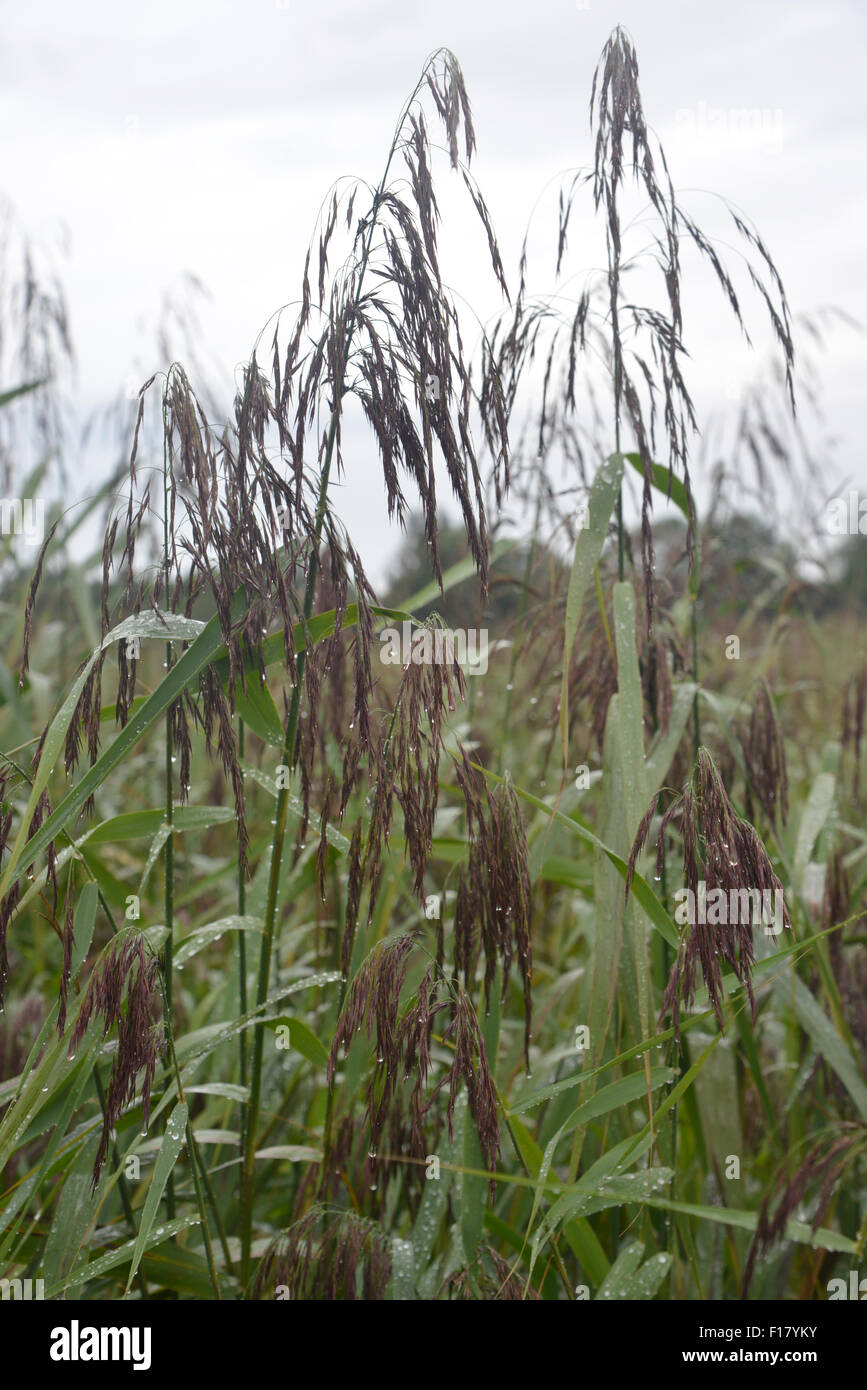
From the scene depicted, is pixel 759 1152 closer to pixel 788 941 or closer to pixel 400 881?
pixel 788 941

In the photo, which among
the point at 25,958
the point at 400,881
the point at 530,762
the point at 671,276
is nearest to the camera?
the point at 671,276

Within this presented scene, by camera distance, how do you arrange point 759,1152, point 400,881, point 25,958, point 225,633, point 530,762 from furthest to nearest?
1. point 530,762
2. point 25,958
3. point 759,1152
4. point 400,881
5. point 225,633

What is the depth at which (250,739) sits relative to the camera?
213 cm

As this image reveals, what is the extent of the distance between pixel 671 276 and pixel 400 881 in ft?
2.93

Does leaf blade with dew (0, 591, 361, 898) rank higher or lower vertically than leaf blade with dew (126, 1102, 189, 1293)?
higher

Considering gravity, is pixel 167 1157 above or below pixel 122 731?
below

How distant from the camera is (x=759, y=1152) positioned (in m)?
1.55

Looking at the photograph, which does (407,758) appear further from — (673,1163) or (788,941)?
(788,941)

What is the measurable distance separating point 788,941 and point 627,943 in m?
0.36

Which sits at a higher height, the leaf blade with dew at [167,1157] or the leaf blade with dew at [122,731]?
the leaf blade with dew at [122,731]

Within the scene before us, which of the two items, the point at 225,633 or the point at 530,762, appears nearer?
the point at 225,633
